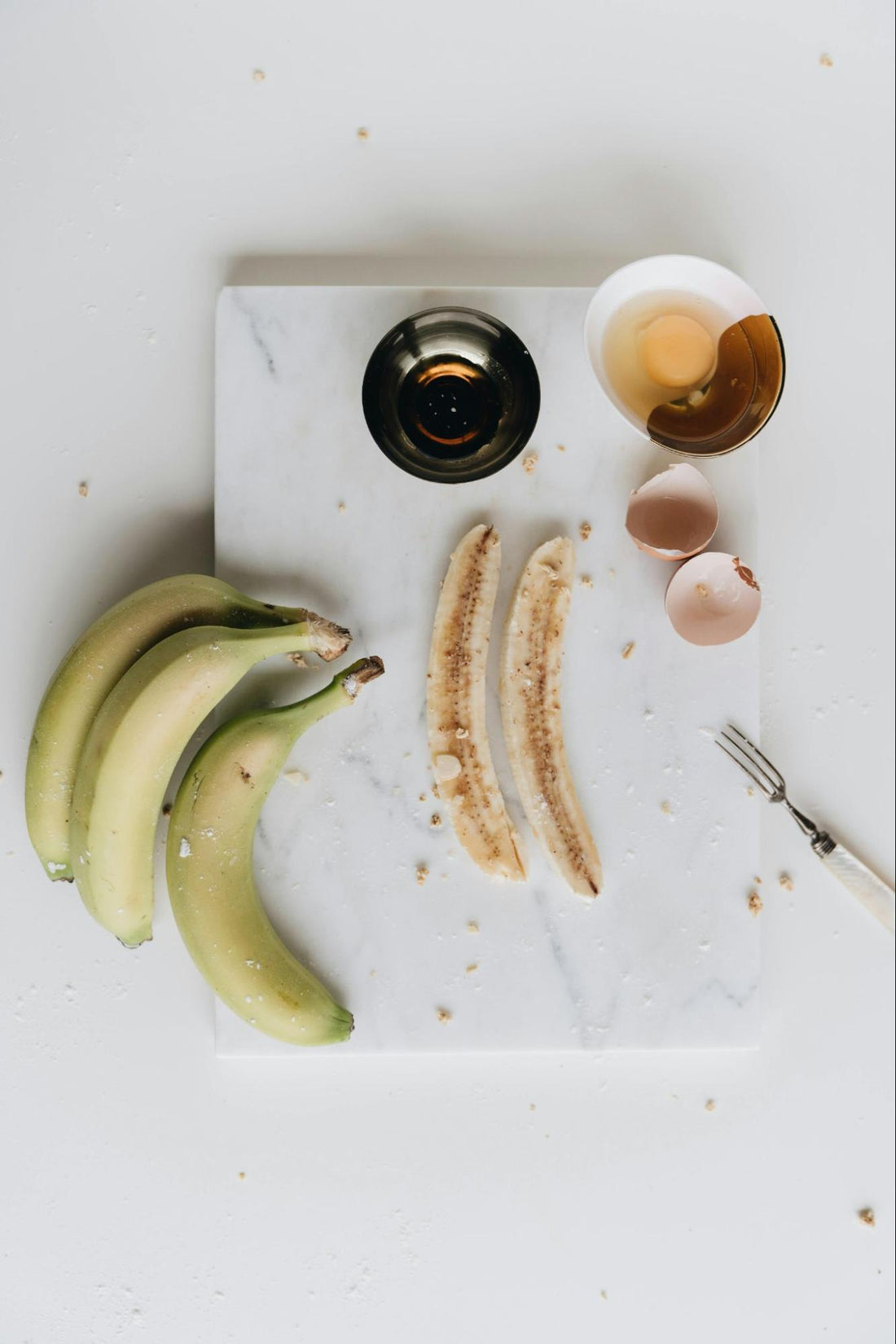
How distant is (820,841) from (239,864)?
656 millimetres

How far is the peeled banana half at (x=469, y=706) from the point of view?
3.21ft

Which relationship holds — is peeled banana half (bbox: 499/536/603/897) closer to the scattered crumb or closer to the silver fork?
the scattered crumb

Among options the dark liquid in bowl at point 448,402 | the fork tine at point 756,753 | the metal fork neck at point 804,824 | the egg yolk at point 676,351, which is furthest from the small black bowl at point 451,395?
the metal fork neck at point 804,824

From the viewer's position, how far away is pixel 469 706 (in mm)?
982

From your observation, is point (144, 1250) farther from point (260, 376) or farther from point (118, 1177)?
point (260, 376)

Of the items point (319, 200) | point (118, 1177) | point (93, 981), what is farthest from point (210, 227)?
point (118, 1177)

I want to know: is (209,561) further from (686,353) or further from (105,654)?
(686,353)

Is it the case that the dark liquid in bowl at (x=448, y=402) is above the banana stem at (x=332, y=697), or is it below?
above

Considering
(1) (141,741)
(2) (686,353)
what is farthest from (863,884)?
(1) (141,741)

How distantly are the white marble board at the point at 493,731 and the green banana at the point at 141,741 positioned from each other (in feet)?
0.35

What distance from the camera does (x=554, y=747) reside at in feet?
3.23

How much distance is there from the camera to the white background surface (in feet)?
3.33

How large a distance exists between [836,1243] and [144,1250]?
806mm

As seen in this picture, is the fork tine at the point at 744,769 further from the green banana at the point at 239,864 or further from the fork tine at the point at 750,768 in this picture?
the green banana at the point at 239,864
